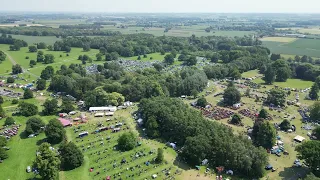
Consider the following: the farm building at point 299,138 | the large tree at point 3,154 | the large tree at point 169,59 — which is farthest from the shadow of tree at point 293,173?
the large tree at point 169,59

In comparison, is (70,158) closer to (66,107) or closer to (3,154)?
(3,154)

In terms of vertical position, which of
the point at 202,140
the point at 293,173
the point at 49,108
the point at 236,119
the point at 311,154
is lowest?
the point at 293,173

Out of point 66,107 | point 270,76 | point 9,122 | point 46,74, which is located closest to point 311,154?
point 66,107

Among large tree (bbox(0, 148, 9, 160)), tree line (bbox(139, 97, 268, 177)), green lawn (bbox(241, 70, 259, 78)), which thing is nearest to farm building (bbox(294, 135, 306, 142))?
tree line (bbox(139, 97, 268, 177))

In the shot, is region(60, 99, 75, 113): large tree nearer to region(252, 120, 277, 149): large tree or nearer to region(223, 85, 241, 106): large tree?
region(223, 85, 241, 106): large tree

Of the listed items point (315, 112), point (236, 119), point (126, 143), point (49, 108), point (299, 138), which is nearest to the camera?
point (126, 143)

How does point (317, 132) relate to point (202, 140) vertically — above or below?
below

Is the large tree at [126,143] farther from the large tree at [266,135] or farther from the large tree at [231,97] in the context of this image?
the large tree at [231,97]
